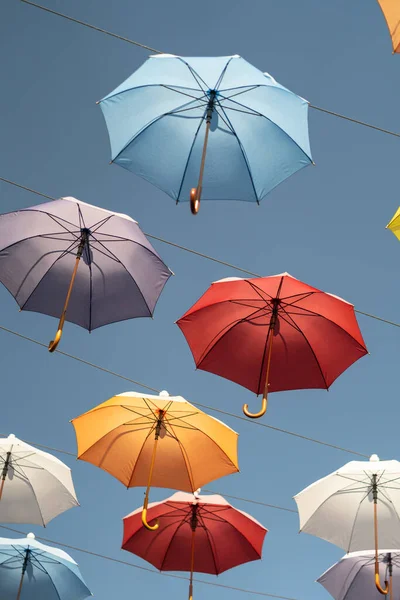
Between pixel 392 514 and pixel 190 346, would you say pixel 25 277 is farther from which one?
pixel 392 514

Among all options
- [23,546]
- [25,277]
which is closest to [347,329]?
[25,277]

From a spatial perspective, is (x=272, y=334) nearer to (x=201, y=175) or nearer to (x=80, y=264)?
(x=201, y=175)

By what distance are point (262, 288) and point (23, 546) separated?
5.28 m

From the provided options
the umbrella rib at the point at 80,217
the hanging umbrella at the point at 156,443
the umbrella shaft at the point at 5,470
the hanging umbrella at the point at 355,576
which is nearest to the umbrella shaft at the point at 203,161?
the umbrella rib at the point at 80,217

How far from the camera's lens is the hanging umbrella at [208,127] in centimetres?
974

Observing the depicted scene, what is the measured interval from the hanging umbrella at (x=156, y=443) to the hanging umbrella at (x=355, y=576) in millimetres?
3293

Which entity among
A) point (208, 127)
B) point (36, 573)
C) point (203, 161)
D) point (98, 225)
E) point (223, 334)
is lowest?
point (36, 573)

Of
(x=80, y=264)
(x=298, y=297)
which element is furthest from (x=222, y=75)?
(x=80, y=264)

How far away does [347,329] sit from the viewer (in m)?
10.5

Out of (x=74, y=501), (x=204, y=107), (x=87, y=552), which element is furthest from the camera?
(x=87, y=552)

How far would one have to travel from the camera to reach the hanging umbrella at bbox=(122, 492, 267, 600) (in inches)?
492

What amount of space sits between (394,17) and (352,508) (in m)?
6.67

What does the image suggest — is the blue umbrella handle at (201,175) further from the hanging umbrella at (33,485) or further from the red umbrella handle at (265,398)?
the hanging umbrella at (33,485)

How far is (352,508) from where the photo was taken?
12.2 m
